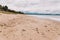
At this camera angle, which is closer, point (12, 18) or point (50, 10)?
point (12, 18)

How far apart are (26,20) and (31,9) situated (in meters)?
1.20

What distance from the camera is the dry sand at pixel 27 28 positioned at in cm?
365

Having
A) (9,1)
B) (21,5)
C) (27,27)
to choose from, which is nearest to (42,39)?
(27,27)

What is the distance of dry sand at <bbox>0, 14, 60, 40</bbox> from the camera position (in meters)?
3.65

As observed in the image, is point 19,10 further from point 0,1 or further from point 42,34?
point 42,34

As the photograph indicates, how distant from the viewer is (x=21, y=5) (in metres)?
6.01

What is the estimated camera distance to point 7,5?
650 centimetres

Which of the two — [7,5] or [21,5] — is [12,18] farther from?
[7,5]

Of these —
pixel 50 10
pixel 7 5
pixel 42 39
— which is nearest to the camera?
pixel 42 39

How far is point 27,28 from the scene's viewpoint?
409cm

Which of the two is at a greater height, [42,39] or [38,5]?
[38,5]

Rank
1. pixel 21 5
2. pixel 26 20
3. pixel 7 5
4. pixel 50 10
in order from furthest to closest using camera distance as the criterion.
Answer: pixel 7 5 → pixel 21 5 → pixel 50 10 → pixel 26 20

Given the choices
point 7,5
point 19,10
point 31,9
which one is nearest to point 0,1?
point 7,5

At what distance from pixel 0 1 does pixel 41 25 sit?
3.09m
